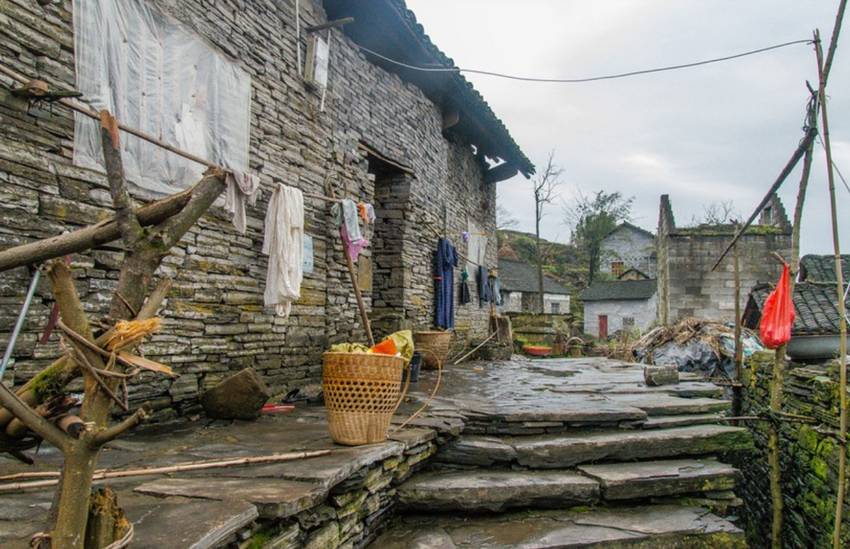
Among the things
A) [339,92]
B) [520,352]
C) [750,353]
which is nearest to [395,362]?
[339,92]

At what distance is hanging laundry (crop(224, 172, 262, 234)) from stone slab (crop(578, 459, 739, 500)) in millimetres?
3613

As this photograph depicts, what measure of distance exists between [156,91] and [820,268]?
538 inches

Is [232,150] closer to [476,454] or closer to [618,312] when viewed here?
[476,454]

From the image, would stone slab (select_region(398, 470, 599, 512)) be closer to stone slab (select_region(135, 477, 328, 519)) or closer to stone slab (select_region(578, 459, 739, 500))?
stone slab (select_region(578, 459, 739, 500))

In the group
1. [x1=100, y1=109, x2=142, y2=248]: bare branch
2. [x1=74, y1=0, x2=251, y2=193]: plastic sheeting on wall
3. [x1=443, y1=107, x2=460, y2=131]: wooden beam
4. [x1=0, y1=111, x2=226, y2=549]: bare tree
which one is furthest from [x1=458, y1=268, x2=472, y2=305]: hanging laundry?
[x1=100, y1=109, x2=142, y2=248]: bare branch

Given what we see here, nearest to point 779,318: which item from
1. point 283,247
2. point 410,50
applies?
point 283,247

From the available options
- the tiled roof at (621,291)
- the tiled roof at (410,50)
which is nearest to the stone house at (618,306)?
the tiled roof at (621,291)

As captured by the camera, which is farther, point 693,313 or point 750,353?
point 693,313

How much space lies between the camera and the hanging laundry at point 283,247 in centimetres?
514

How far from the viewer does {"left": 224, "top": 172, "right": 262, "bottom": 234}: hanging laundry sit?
4.66 m

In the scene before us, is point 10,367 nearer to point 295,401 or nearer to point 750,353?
point 295,401

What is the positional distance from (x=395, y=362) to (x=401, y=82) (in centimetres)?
651

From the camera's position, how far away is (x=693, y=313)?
1388 cm

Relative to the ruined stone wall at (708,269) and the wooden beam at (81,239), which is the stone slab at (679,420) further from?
the ruined stone wall at (708,269)
